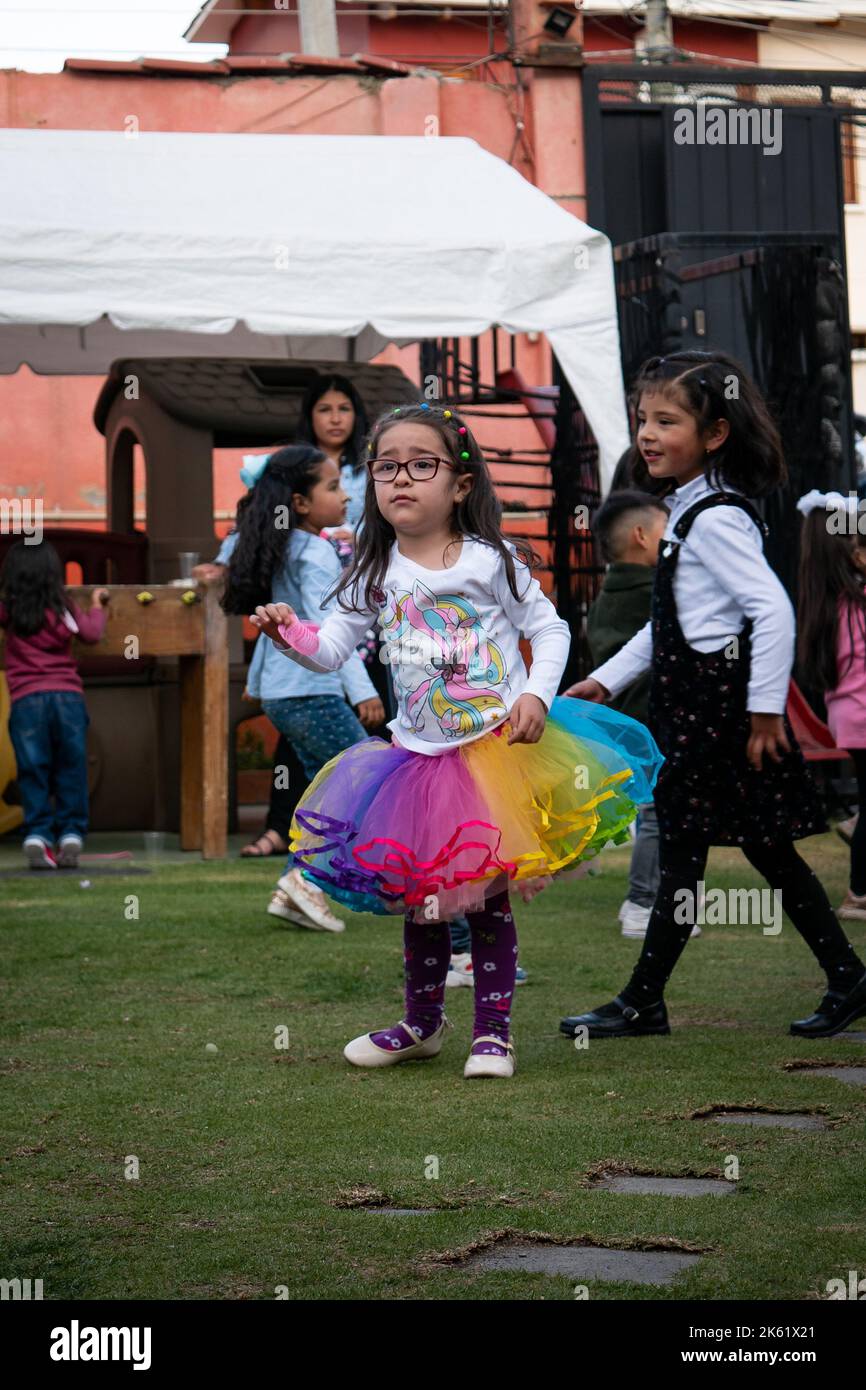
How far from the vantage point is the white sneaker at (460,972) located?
532 centimetres

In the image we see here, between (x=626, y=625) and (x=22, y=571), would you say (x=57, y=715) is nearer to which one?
(x=22, y=571)

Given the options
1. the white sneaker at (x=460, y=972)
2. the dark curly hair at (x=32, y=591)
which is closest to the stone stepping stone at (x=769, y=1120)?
the white sneaker at (x=460, y=972)

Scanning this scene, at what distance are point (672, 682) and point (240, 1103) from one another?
4.68ft

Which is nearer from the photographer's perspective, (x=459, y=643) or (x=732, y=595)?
(x=459, y=643)

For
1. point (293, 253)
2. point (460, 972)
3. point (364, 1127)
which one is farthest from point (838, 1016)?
point (293, 253)

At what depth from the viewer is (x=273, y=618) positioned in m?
4.03

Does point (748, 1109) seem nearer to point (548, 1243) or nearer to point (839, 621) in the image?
point (548, 1243)

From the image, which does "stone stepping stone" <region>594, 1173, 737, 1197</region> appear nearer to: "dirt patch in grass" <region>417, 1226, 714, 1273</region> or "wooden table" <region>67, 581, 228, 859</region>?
"dirt patch in grass" <region>417, 1226, 714, 1273</region>

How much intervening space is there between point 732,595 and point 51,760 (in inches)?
184

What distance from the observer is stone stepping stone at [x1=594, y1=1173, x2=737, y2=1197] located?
3.08 metres

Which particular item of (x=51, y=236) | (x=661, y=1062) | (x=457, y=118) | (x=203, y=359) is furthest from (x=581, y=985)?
(x=457, y=118)

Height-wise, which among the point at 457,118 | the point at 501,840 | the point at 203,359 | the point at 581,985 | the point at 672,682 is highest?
the point at 457,118

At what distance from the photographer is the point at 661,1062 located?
4148 millimetres
